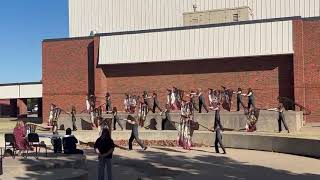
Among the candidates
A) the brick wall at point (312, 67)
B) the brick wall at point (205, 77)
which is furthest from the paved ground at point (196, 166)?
the brick wall at point (205, 77)

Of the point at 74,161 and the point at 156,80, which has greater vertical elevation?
the point at 156,80

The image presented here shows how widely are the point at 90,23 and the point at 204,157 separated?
25064 millimetres

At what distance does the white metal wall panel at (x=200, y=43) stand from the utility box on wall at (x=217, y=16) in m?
3.79

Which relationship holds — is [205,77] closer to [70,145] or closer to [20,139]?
[20,139]

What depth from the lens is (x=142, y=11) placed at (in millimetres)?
42625

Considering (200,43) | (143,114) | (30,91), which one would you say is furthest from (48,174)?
(30,91)

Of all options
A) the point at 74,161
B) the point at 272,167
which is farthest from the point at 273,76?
the point at 74,161

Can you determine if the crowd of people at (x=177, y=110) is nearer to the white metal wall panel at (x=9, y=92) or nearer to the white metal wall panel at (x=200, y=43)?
the white metal wall panel at (x=200, y=43)

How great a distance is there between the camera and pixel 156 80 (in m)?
37.3

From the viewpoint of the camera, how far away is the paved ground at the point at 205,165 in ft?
53.5

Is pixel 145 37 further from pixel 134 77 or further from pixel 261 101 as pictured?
pixel 261 101

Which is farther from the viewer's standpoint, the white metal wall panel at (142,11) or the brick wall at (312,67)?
the white metal wall panel at (142,11)

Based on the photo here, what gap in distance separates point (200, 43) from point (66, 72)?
32.6ft

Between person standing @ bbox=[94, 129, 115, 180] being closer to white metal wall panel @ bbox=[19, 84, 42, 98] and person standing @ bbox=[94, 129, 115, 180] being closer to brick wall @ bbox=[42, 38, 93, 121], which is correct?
brick wall @ bbox=[42, 38, 93, 121]
